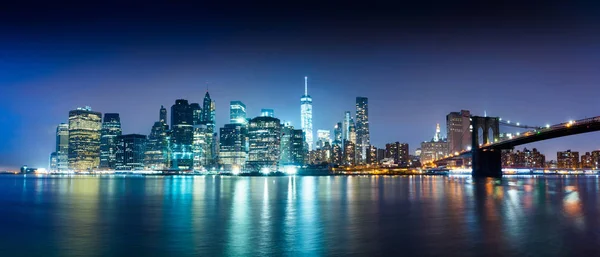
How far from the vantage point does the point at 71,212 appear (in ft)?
113

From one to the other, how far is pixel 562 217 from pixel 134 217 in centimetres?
2513

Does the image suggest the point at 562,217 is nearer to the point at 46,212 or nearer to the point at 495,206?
the point at 495,206

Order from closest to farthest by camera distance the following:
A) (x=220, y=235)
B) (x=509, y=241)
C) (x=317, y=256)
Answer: (x=317, y=256) < (x=509, y=241) < (x=220, y=235)

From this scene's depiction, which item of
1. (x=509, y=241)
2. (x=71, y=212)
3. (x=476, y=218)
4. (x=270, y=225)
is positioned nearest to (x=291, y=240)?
(x=270, y=225)

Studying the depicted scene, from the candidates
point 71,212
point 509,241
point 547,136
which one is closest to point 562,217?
point 509,241

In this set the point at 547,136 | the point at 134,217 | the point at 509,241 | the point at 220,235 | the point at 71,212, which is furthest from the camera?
the point at 547,136

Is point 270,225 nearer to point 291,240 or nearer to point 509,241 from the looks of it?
point 291,240

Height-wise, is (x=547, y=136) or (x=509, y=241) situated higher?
(x=547, y=136)

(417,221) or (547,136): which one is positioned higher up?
(547,136)

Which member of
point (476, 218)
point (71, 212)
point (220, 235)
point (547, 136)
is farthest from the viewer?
point (547, 136)

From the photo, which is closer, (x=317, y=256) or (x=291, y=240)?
(x=317, y=256)

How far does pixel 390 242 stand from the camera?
66.0 ft

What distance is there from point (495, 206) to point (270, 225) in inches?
729

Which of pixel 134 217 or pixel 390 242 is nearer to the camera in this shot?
pixel 390 242
